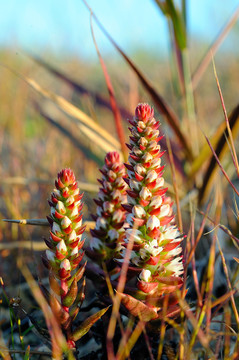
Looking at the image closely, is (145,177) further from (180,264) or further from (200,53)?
(200,53)

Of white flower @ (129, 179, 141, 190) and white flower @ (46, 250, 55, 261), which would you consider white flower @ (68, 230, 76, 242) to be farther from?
white flower @ (129, 179, 141, 190)

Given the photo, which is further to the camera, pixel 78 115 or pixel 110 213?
pixel 78 115

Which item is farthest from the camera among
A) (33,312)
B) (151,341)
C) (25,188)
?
(25,188)

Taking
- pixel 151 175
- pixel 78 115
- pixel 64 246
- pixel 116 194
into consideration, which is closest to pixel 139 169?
pixel 151 175

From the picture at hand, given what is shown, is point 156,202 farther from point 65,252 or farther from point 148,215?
point 65,252

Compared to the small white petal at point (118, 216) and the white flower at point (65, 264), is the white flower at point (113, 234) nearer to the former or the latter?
the small white petal at point (118, 216)

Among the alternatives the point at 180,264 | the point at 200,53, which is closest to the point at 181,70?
the point at 180,264
